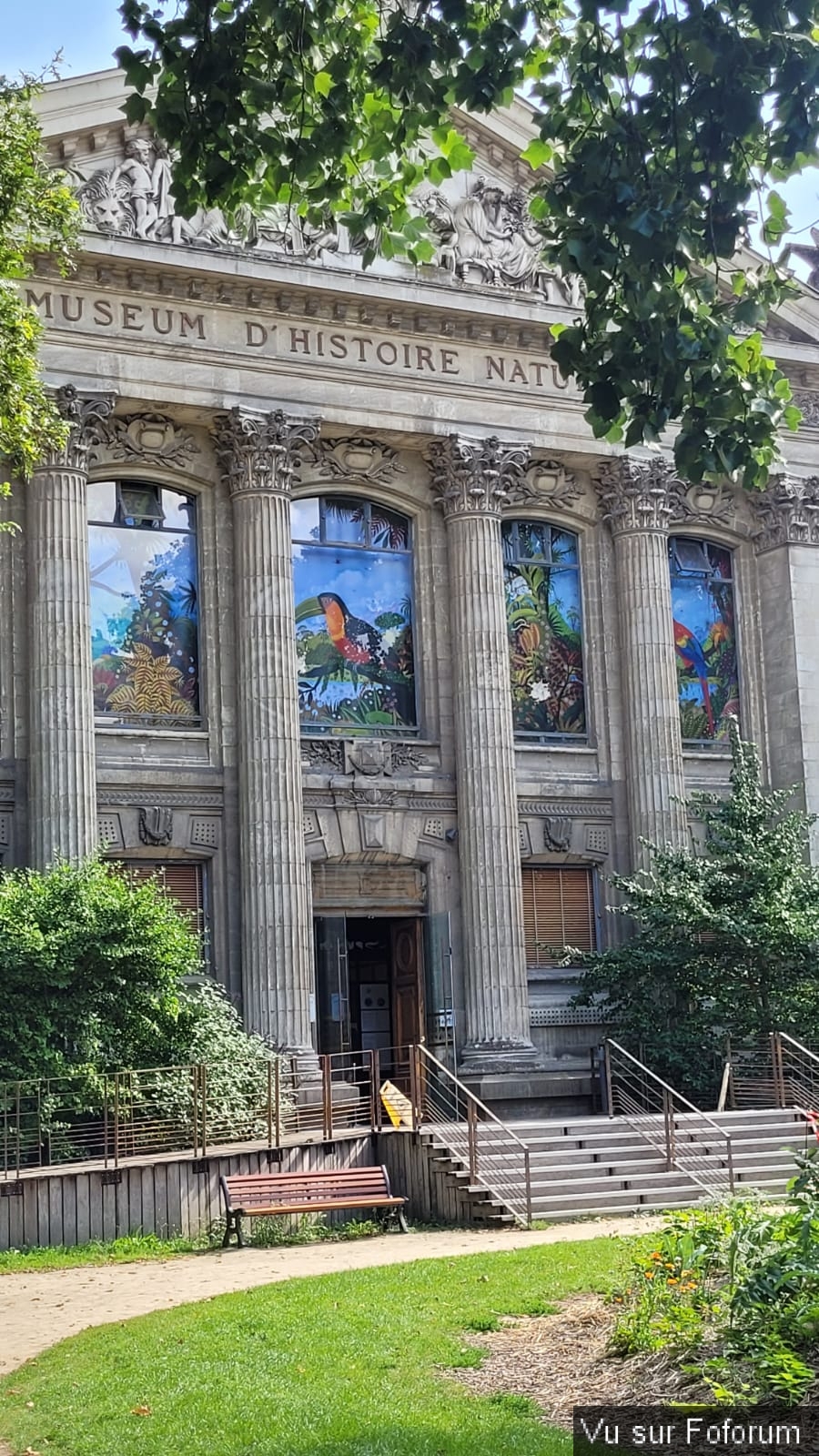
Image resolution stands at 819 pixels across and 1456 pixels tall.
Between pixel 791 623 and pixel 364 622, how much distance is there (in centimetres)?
838

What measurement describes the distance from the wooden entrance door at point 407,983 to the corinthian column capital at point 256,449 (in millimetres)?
7534

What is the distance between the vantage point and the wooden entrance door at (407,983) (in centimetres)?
3188

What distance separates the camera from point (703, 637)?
3572 centimetres

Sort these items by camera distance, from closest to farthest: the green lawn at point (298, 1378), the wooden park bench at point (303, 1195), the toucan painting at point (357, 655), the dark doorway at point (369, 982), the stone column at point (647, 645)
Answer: the green lawn at point (298, 1378), the wooden park bench at point (303, 1195), the dark doorway at point (369, 982), the toucan painting at point (357, 655), the stone column at point (647, 645)

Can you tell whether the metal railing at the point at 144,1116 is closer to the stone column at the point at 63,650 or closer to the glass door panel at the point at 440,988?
the stone column at the point at 63,650

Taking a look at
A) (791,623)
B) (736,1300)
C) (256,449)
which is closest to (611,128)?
(736,1300)

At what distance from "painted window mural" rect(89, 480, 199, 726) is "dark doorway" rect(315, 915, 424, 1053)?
448 centimetres

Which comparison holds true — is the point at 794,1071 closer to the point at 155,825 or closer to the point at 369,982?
the point at 369,982

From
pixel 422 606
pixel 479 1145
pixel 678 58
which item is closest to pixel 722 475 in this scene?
pixel 678 58

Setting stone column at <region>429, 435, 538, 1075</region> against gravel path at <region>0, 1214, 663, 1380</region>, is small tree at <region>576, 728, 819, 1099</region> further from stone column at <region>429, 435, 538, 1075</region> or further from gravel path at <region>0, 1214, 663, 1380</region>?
gravel path at <region>0, 1214, 663, 1380</region>

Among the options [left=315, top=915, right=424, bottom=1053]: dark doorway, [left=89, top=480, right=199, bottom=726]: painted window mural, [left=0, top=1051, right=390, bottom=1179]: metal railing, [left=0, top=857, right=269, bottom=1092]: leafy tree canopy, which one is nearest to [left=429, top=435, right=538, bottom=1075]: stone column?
[left=315, top=915, right=424, bottom=1053]: dark doorway

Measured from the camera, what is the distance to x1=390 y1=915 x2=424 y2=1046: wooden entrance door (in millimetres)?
31875

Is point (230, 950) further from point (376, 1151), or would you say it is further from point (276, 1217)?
point (276, 1217)

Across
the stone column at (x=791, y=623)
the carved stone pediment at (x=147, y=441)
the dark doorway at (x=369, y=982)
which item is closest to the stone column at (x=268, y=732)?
Result: the carved stone pediment at (x=147, y=441)
